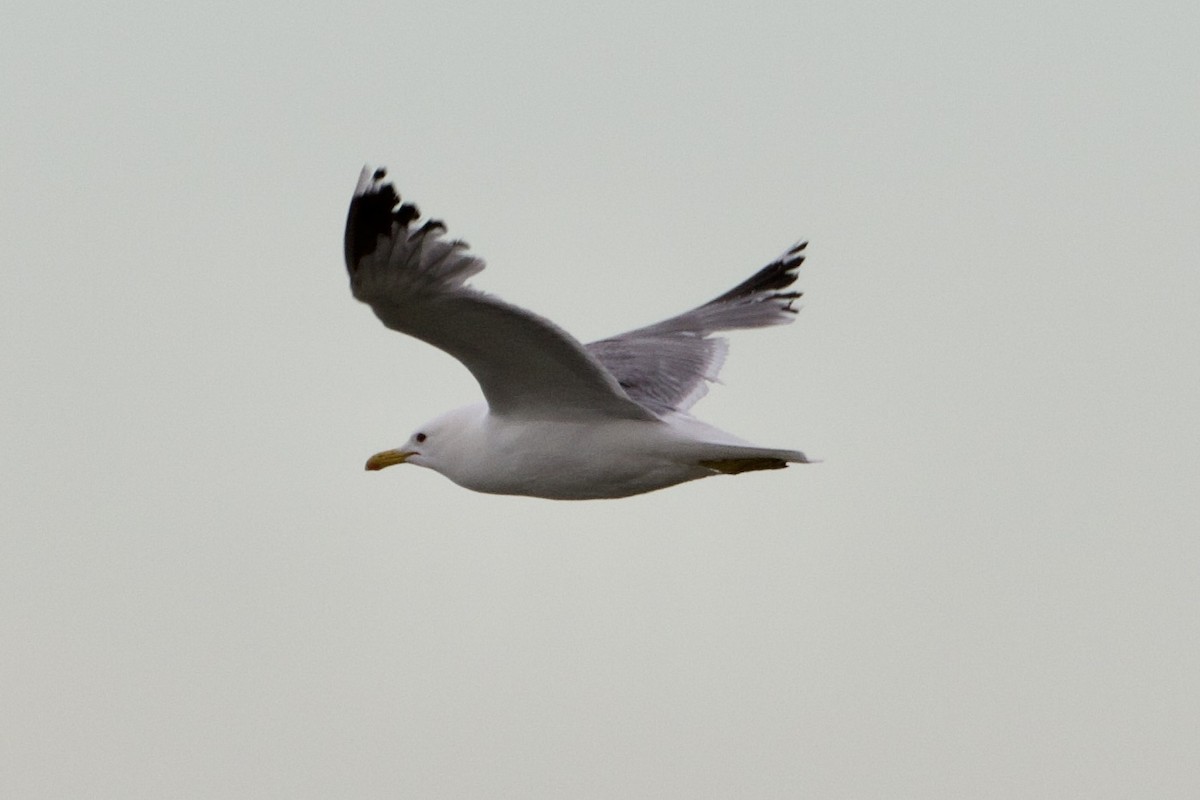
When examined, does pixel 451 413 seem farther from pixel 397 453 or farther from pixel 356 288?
pixel 356 288

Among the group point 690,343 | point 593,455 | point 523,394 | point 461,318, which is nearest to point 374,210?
point 461,318

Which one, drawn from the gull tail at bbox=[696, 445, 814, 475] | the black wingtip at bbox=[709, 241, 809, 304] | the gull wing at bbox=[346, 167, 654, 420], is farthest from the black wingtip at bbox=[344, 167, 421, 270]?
the black wingtip at bbox=[709, 241, 809, 304]

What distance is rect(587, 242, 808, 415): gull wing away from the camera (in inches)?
425

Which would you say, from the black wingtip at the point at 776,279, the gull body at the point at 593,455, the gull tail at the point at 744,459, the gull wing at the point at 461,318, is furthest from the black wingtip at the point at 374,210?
the black wingtip at the point at 776,279

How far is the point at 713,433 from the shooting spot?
966cm

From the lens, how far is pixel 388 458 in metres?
10.5

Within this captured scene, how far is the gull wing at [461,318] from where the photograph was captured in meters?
8.36

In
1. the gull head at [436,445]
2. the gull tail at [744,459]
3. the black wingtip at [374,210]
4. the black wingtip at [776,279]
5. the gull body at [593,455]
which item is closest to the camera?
the black wingtip at [374,210]

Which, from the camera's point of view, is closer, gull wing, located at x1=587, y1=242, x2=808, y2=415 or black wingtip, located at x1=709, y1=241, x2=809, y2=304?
gull wing, located at x1=587, y1=242, x2=808, y2=415

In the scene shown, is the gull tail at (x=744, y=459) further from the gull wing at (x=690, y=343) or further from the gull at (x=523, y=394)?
the gull wing at (x=690, y=343)

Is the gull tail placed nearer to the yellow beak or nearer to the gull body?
the gull body

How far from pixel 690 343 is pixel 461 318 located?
2997mm

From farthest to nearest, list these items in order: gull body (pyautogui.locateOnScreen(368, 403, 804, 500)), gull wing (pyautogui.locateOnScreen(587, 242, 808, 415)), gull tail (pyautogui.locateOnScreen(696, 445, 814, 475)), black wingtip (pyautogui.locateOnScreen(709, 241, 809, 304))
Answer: black wingtip (pyautogui.locateOnScreen(709, 241, 809, 304)) < gull wing (pyautogui.locateOnScreen(587, 242, 808, 415)) < gull body (pyautogui.locateOnScreen(368, 403, 804, 500)) < gull tail (pyautogui.locateOnScreen(696, 445, 814, 475))


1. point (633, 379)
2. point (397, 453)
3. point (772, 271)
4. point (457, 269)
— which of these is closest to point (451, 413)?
point (397, 453)
